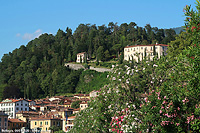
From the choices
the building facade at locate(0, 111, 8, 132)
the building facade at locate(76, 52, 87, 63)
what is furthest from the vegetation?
the building facade at locate(76, 52, 87, 63)

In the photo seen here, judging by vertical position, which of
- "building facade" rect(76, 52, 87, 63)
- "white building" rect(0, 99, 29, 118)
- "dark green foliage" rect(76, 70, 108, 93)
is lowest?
"white building" rect(0, 99, 29, 118)

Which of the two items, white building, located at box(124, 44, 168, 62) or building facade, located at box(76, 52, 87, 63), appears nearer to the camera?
white building, located at box(124, 44, 168, 62)

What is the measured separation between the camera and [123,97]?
74.6 ft

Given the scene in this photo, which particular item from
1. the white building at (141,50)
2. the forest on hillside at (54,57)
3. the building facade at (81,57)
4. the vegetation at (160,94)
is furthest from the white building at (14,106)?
the vegetation at (160,94)

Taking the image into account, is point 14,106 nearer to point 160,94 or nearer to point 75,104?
point 75,104

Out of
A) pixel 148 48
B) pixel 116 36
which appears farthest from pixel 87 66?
pixel 116 36

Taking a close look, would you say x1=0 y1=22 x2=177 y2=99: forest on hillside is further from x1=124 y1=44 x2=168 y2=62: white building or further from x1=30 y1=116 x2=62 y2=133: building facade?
x1=30 y1=116 x2=62 y2=133: building facade

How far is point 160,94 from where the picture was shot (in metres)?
19.6

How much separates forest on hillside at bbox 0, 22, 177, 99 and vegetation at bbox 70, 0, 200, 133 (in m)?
101

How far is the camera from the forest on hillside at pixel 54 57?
12731 cm

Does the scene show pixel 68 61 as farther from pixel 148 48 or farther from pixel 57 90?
pixel 148 48

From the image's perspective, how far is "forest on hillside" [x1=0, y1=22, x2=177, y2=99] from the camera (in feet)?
418

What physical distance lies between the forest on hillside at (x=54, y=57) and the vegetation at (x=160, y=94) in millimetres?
100991

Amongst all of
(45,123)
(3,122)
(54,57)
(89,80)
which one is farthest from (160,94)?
(54,57)
